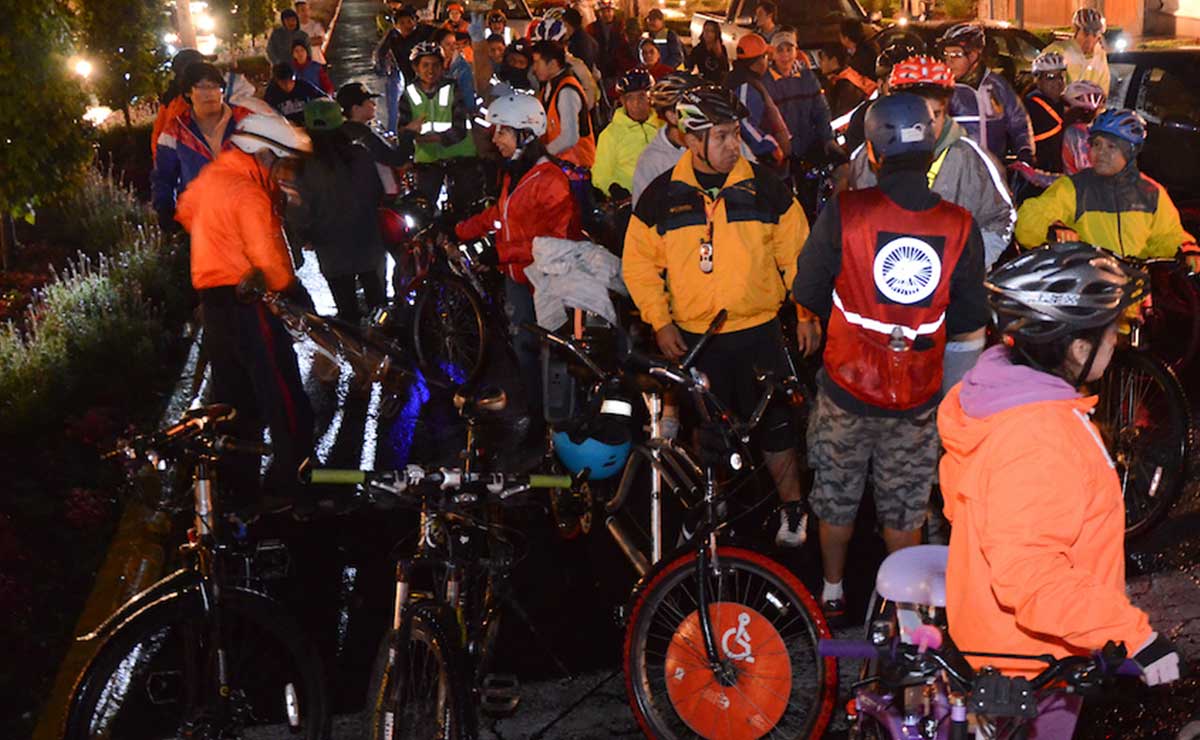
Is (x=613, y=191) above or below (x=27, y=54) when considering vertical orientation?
below

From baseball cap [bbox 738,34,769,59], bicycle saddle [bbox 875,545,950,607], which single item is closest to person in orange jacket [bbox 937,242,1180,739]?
bicycle saddle [bbox 875,545,950,607]

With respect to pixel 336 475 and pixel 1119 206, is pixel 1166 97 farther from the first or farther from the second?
pixel 336 475

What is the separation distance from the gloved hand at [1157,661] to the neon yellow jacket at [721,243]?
346cm

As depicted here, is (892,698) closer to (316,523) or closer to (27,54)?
(316,523)

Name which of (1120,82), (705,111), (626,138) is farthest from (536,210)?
(1120,82)

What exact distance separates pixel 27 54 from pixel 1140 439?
877 centimetres

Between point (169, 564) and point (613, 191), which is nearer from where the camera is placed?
point (169, 564)

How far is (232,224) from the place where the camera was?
282 inches

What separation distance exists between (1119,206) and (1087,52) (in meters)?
5.72

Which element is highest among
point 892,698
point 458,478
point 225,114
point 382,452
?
point 225,114

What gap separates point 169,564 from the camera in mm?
7449

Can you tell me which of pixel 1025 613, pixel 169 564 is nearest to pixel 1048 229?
pixel 1025 613

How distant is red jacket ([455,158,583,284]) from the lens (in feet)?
26.0

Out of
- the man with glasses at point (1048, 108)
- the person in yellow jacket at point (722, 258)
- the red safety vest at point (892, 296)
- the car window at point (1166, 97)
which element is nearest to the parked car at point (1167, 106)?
the car window at point (1166, 97)
